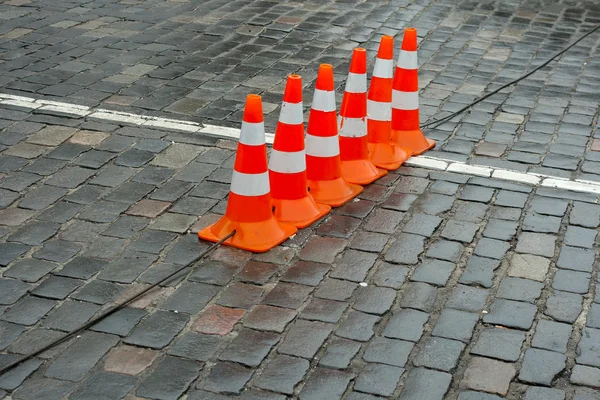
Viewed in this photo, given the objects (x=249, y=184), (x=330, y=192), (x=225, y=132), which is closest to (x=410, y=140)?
(x=330, y=192)

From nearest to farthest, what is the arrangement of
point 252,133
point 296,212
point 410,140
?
point 252,133
point 296,212
point 410,140

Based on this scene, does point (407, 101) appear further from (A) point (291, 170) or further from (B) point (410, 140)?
(A) point (291, 170)

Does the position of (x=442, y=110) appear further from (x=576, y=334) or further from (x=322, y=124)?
(x=576, y=334)

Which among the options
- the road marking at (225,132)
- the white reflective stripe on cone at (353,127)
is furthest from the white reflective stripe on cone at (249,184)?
the road marking at (225,132)

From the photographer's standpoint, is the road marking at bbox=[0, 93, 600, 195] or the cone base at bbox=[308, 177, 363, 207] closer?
the cone base at bbox=[308, 177, 363, 207]

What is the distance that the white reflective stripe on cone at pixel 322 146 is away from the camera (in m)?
5.45

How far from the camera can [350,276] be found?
15.5ft

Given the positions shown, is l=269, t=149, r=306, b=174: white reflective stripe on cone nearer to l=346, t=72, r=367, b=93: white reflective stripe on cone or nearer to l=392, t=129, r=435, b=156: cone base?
l=346, t=72, r=367, b=93: white reflective stripe on cone

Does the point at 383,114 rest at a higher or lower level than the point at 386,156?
higher

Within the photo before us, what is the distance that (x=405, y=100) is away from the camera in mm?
6246

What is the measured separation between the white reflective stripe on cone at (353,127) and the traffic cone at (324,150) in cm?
24

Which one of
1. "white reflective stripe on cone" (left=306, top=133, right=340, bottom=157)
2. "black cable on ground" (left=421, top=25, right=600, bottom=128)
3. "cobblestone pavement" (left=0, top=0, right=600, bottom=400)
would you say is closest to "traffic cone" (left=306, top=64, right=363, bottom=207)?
"white reflective stripe on cone" (left=306, top=133, right=340, bottom=157)

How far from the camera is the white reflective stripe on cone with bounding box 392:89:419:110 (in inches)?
245

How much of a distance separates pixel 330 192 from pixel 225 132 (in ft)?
4.70
